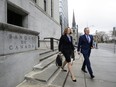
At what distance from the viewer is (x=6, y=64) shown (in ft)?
12.2

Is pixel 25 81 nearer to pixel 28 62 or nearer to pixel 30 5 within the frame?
pixel 28 62

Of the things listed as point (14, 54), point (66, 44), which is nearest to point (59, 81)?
point (66, 44)

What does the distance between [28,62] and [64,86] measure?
5.01 feet

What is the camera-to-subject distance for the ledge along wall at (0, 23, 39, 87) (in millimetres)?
3658

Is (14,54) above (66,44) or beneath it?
beneath

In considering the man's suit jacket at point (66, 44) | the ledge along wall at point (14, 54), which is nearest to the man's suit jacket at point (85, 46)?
the man's suit jacket at point (66, 44)

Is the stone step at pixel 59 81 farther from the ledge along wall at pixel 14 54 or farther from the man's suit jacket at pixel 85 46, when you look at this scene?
the man's suit jacket at pixel 85 46

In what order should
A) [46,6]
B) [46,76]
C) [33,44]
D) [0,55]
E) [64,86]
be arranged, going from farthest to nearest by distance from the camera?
[46,6] → [33,44] → [46,76] → [64,86] → [0,55]

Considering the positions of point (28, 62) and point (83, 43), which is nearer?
point (28, 62)

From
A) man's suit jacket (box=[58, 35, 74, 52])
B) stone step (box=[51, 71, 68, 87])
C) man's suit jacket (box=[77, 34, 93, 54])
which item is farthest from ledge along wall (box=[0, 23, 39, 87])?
man's suit jacket (box=[77, 34, 93, 54])

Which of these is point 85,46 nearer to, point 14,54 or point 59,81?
point 59,81

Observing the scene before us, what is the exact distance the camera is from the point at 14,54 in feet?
13.5

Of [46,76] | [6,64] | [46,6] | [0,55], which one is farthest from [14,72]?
[46,6]

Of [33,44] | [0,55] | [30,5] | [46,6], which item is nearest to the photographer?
[0,55]
